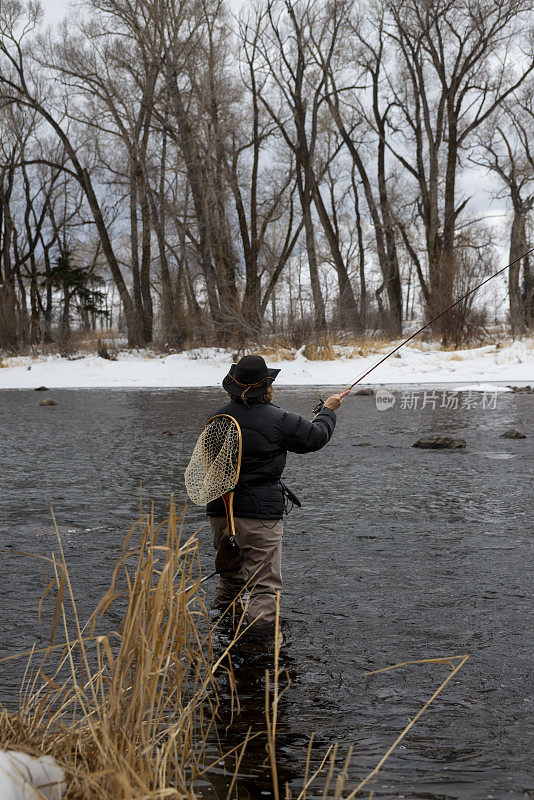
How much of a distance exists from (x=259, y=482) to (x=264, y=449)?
181 mm

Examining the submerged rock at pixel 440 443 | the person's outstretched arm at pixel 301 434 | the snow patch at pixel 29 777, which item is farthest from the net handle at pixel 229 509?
the submerged rock at pixel 440 443

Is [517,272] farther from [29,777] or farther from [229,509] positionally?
[29,777]

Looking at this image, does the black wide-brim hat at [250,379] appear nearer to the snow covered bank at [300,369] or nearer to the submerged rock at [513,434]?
the submerged rock at [513,434]

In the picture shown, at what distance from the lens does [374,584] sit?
16.9 feet

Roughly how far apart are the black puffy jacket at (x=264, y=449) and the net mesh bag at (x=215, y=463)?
12 centimetres

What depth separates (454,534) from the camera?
6266 millimetres

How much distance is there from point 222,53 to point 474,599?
95.6 ft

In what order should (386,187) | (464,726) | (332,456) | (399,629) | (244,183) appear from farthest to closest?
(386,187)
(244,183)
(332,456)
(399,629)
(464,726)

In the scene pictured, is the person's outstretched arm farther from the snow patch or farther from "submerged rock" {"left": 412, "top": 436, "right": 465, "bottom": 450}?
"submerged rock" {"left": 412, "top": 436, "right": 465, "bottom": 450}

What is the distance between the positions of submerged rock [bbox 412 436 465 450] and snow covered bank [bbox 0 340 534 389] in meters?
9.19

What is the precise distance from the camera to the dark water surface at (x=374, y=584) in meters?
3.22

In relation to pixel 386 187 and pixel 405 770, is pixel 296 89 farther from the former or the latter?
pixel 405 770

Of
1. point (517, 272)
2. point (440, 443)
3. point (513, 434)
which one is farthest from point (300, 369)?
point (517, 272)

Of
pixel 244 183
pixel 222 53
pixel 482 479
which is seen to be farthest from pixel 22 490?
pixel 244 183
